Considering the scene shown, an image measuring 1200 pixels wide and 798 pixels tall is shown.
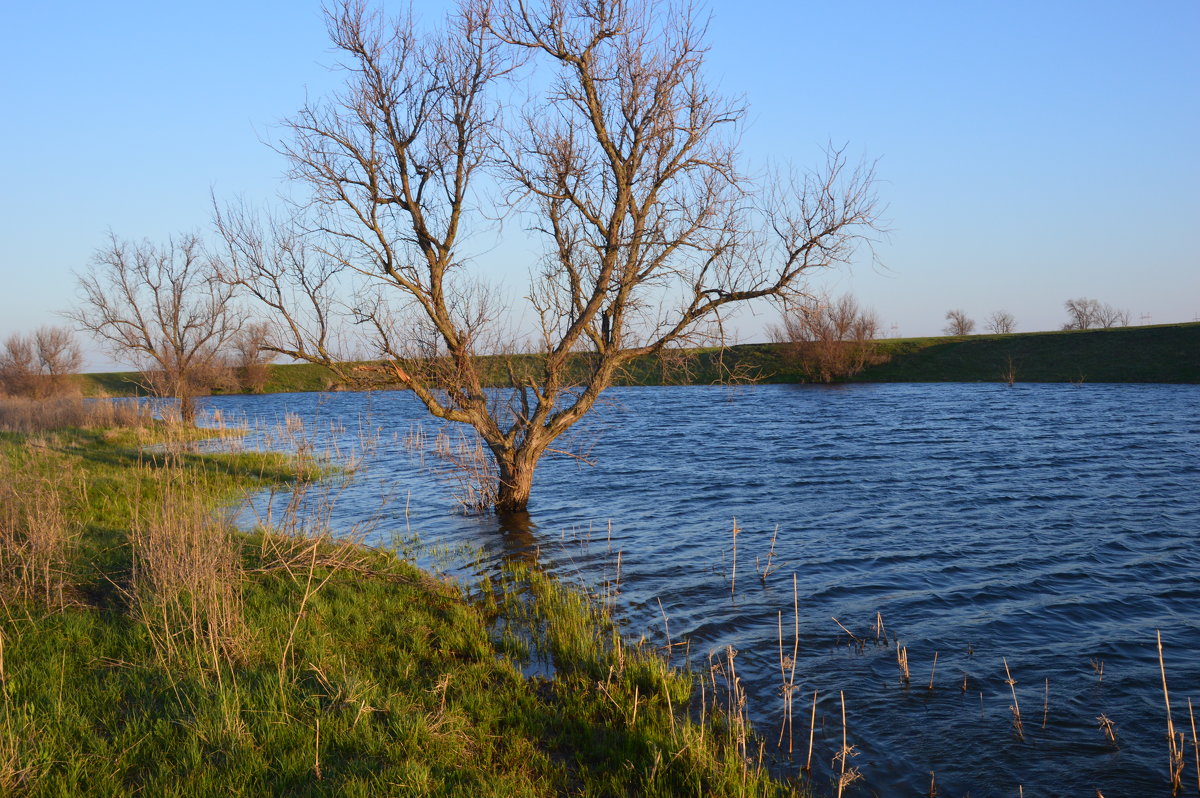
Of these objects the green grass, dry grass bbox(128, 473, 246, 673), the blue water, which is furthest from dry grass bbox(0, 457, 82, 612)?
the green grass

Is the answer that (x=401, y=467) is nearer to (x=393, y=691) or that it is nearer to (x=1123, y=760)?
(x=393, y=691)

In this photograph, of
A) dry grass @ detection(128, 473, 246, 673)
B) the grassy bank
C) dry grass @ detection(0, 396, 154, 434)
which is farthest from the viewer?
dry grass @ detection(0, 396, 154, 434)

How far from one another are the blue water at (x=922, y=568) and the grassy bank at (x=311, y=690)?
45.5 inches

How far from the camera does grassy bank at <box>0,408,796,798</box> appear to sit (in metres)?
4.44

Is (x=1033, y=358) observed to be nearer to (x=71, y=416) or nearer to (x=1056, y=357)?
(x=1056, y=357)

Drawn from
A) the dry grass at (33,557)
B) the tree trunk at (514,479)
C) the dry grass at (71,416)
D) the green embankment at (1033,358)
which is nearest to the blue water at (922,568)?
the tree trunk at (514,479)

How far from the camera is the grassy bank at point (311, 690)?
444 cm

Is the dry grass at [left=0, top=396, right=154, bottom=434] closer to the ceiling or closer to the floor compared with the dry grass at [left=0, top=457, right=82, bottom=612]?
closer to the ceiling

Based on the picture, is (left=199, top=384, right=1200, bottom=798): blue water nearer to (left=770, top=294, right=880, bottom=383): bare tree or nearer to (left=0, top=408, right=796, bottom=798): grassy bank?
(left=0, top=408, right=796, bottom=798): grassy bank

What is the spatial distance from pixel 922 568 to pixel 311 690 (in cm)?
879

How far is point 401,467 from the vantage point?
2211 cm

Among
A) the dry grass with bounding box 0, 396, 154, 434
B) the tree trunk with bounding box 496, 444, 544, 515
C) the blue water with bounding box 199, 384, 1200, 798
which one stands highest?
the dry grass with bounding box 0, 396, 154, 434

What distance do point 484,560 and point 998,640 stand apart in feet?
23.7

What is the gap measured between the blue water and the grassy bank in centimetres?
116
